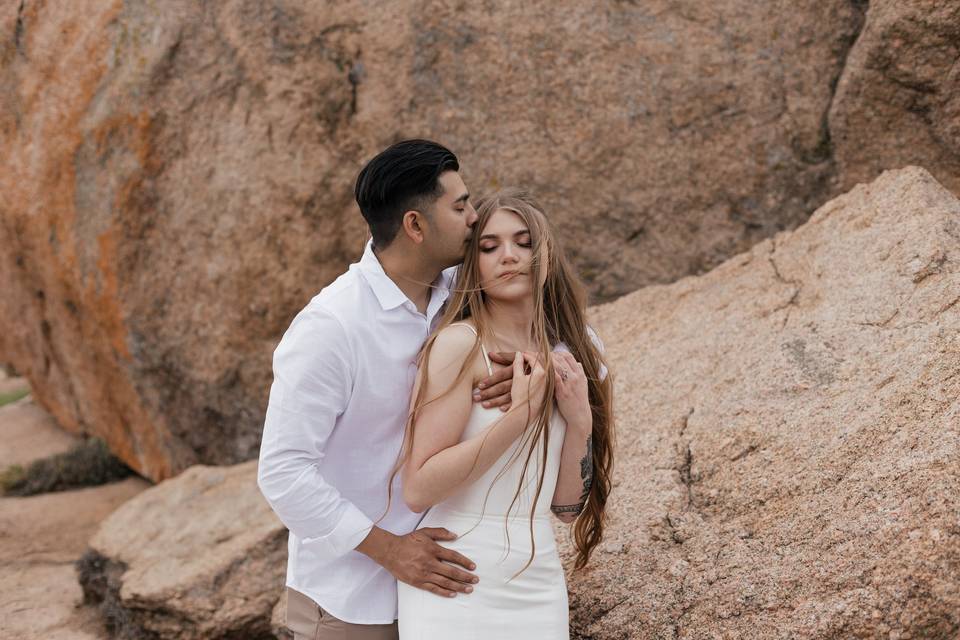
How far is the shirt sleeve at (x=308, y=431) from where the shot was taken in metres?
2.51

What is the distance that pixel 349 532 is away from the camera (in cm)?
253

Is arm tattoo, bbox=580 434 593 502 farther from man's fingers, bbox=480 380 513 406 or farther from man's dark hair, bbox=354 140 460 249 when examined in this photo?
man's dark hair, bbox=354 140 460 249

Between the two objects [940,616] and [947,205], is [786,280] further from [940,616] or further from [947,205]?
[940,616]

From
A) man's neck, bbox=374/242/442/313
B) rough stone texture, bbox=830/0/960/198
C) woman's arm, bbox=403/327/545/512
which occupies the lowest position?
woman's arm, bbox=403/327/545/512

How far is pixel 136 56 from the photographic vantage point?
5355 mm

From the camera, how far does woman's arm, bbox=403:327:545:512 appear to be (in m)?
2.43

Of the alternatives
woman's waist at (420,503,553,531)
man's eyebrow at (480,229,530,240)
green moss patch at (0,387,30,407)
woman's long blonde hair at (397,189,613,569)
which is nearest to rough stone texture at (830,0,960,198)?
woman's long blonde hair at (397,189,613,569)

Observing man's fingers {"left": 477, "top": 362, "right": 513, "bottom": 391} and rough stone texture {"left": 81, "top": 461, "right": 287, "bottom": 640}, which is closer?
man's fingers {"left": 477, "top": 362, "right": 513, "bottom": 391}

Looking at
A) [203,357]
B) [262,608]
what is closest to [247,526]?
[262,608]

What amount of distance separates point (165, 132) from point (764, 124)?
3.16 meters

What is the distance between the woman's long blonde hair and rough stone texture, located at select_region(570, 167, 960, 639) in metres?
0.32

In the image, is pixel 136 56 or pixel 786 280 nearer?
pixel 786 280

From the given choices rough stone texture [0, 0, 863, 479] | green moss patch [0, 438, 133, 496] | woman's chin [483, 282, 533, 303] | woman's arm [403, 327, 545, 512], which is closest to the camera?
woman's arm [403, 327, 545, 512]

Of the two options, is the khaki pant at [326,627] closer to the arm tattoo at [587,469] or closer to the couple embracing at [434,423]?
the couple embracing at [434,423]
